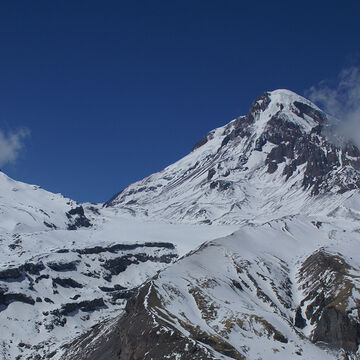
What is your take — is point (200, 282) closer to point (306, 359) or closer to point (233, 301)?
point (233, 301)

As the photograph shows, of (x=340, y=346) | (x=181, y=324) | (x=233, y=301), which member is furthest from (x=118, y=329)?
(x=340, y=346)

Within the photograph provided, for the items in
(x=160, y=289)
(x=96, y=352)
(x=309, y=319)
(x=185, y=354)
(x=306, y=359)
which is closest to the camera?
(x=185, y=354)

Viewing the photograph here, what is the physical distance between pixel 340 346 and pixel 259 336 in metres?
31.0

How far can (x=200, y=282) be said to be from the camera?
198m

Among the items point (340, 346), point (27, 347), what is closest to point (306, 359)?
point (340, 346)

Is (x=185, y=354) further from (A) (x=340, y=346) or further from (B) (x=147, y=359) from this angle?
(A) (x=340, y=346)

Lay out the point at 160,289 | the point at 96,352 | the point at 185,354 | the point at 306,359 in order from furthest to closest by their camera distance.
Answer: the point at 160,289 → the point at 96,352 → the point at 306,359 → the point at 185,354

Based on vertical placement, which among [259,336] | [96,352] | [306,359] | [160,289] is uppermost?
[160,289]

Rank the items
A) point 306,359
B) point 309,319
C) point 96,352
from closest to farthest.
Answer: point 306,359
point 96,352
point 309,319

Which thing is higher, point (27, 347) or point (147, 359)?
point (27, 347)

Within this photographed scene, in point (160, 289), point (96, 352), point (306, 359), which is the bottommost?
point (306, 359)

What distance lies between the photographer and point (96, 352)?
552 feet

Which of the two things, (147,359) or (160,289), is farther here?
(160,289)

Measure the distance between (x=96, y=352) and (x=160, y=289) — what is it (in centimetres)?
2736
